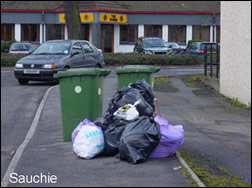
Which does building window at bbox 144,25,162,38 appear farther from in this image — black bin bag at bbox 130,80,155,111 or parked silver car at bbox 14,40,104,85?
black bin bag at bbox 130,80,155,111

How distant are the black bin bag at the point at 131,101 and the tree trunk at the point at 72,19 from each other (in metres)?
21.9

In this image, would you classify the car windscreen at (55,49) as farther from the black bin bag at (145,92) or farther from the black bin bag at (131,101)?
the black bin bag at (131,101)

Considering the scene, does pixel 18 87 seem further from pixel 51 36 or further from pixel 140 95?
pixel 51 36

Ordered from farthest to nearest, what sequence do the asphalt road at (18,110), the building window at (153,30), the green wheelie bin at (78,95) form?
1. the building window at (153,30)
2. the green wheelie bin at (78,95)
3. the asphalt road at (18,110)

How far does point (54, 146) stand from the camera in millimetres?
8734

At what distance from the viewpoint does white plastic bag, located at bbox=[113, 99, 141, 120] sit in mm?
7746

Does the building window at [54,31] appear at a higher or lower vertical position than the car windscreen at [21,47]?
higher

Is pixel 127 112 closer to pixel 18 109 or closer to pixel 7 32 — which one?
pixel 18 109

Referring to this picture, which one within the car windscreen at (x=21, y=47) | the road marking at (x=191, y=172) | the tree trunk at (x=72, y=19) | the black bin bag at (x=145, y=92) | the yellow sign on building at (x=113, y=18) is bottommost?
the road marking at (x=191, y=172)

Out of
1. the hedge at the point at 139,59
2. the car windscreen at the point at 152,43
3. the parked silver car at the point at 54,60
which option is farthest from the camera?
the car windscreen at the point at 152,43

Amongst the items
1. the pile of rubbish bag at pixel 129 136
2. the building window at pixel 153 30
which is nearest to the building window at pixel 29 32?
the building window at pixel 153 30

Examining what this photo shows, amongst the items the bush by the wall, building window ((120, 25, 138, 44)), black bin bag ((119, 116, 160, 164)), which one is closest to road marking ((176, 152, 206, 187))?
black bin bag ((119, 116, 160, 164))

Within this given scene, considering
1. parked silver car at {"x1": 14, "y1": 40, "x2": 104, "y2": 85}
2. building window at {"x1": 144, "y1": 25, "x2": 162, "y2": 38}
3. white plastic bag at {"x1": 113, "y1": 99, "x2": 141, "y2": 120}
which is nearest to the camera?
white plastic bag at {"x1": 113, "y1": 99, "x2": 141, "y2": 120}

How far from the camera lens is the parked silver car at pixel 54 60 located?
18.1m
